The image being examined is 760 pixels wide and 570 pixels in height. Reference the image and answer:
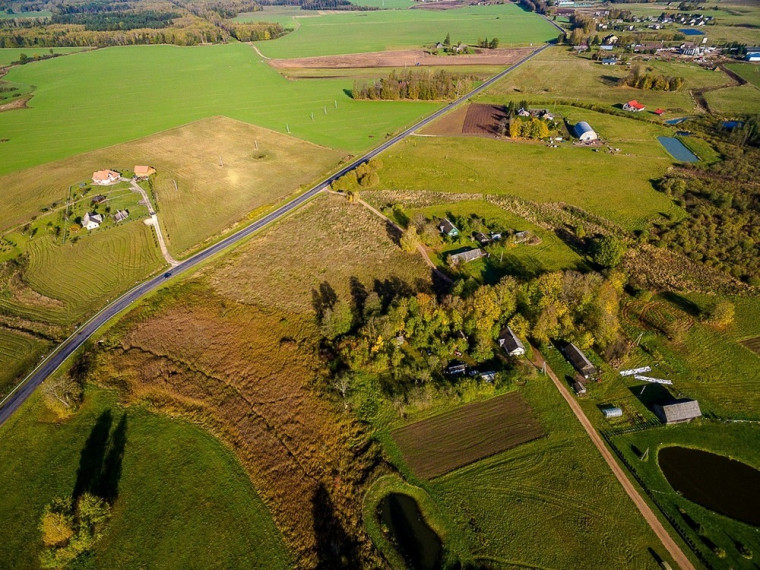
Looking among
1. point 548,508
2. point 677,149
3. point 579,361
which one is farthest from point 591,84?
point 548,508

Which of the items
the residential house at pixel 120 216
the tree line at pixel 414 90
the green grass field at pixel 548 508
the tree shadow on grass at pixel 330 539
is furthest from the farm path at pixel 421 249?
the tree line at pixel 414 90

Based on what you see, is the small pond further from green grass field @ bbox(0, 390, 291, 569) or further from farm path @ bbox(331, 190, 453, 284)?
green grass field @ bbox(0, 390, 291, 569)

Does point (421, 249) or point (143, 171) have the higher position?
point (143, 171)

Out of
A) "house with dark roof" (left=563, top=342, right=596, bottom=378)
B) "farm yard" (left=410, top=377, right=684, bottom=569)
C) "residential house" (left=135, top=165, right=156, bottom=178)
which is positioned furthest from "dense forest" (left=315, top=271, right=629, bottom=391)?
"residential house" (left=135, top=165, right=156, bottom=178)

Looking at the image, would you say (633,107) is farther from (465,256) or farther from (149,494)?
(149,494)

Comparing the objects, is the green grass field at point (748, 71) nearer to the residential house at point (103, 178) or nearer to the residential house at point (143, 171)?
the residential house at point (143, 171)

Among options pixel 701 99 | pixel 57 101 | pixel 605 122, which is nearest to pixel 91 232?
pixel 57 101

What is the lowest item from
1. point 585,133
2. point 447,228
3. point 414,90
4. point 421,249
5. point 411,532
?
point 411,532
